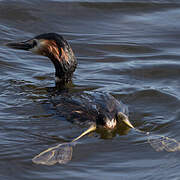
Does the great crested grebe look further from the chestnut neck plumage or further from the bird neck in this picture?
the bird neck

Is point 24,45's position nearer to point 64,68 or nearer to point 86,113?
point 64,68

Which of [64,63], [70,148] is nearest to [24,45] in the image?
[64,63]

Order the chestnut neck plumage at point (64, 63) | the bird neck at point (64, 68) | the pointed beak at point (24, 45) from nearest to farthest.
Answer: the chestnut neck plumage at point (64, 63)
the bird neck at point (64, 68)
the pointed beak at point (24, 45)

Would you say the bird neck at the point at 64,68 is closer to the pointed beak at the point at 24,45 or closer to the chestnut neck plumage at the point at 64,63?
the chestnut neck plumage at the point at 64,63

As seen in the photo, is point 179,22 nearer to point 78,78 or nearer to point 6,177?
point 78,78

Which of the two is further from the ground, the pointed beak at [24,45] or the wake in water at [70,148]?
the pointed beak at [24,45]

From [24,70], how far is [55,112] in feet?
6.42

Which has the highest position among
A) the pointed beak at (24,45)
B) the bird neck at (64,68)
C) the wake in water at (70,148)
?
the pointed beak at (24,45)

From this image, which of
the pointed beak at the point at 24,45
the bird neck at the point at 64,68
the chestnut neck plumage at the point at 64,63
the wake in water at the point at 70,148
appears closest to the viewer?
the wake in water at the point at 70,148

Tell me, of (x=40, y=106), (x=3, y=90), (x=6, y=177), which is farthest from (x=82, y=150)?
(x=3, y=90)

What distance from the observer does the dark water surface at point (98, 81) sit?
4.93m

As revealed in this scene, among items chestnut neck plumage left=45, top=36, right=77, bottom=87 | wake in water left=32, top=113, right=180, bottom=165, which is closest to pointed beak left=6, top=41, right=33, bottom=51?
chestnut neck plumage left=45, top=36, right=77, bottom=87

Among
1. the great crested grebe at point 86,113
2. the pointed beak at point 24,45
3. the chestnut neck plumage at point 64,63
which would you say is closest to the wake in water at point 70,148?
the great crested grebe at point 86,113

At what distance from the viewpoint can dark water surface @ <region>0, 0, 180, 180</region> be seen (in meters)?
4.93
